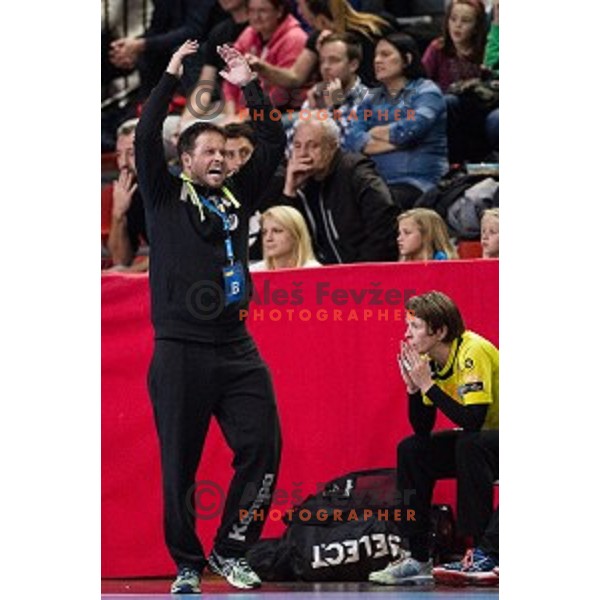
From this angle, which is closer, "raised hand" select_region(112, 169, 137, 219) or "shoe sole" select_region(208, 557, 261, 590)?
"shoe sole" select_region(208, 557, 261, 590)

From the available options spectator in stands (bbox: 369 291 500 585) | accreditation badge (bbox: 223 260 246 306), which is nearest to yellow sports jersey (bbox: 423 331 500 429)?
spectator in stands (bbox: 369 291 500 585)

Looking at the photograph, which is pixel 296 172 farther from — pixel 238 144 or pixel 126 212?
pixel 126 212

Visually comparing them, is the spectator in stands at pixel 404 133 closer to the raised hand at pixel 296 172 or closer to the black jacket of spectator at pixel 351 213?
the black jacket of spectator at pixel 351 213

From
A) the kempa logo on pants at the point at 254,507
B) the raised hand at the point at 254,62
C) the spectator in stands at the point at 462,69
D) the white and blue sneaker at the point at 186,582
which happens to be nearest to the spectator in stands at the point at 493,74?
the spectator in stands at the point at 462,69

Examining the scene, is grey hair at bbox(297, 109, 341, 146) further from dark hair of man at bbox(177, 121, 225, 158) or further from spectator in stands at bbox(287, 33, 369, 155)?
dark hair of man at bbox(177, 121, 225, 158)

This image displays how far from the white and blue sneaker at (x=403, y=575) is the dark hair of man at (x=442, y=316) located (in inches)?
31.4

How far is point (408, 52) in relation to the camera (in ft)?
18.6

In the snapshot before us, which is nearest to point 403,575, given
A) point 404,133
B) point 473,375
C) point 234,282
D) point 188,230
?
point 473,375

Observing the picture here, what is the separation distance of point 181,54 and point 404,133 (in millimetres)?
840

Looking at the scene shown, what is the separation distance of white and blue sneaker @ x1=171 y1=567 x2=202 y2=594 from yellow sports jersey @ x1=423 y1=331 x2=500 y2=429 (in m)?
1.02

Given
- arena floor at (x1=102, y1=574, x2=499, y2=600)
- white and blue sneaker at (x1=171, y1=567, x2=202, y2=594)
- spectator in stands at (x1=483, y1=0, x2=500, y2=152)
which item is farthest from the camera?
spectator in stands at (x1=483, y1=0, x2=500, y2=152)

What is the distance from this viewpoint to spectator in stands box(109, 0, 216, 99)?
5668mm

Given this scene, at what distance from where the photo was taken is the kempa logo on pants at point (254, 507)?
5648 millimetres
